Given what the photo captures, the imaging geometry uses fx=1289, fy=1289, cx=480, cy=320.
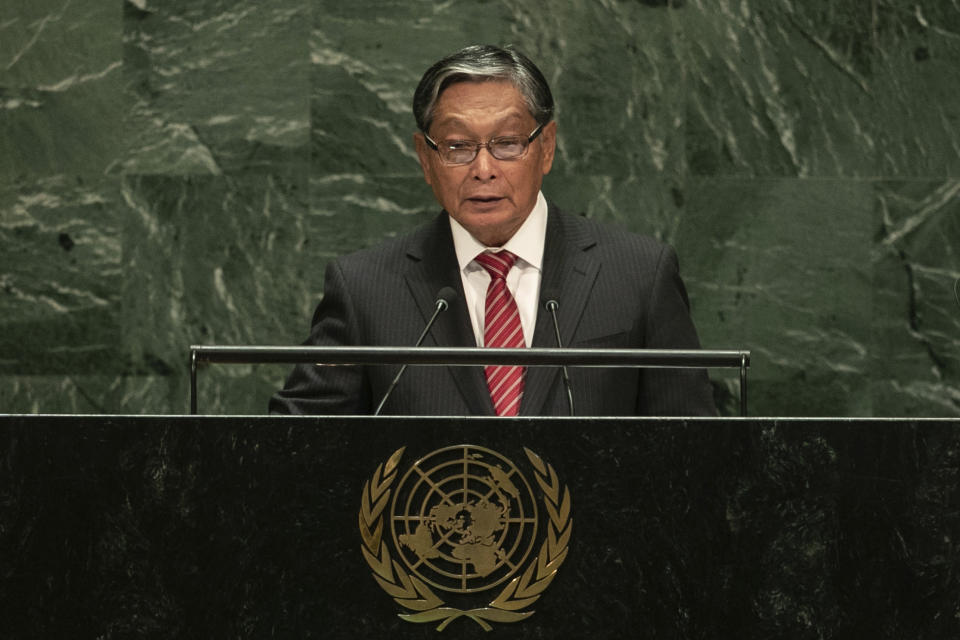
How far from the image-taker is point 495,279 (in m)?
2.80

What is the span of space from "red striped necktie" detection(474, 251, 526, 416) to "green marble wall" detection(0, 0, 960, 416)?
1514 millimetres

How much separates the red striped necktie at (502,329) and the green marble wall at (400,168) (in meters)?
1.51

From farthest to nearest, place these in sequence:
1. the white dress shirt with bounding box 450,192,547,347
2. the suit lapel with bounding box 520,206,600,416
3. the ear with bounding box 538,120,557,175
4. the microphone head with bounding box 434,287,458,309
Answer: the ear with bounding box 538,120,557,175
the white dress shirt with bounding box 450,192,547,347
the suit lapel with bounding box 520,206,600,416
the microphone head with bounding box 434,287,458,309

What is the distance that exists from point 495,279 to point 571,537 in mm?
1061

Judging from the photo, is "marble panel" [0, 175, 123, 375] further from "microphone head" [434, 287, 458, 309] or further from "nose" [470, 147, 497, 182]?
"microphone head" [434, 287, 458, 309]

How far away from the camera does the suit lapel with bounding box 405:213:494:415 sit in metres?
2.60

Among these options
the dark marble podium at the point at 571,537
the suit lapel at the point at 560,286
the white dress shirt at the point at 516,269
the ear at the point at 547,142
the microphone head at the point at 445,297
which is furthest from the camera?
the ear at the point at 547,142

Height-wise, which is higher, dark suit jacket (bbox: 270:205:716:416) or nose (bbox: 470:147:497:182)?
nose (bbox: 470:147:497:182)

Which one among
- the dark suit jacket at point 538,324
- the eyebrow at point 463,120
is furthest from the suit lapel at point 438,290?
the eyebrow at point 463,120

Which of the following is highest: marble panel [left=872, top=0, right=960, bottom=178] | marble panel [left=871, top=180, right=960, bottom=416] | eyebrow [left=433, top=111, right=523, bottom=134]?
eyebrow [left=433, top=111, right=523, bottom=134]

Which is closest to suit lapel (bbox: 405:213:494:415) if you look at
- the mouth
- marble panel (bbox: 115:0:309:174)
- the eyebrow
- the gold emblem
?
the mouth

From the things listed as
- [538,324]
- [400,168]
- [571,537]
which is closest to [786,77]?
[400,168]

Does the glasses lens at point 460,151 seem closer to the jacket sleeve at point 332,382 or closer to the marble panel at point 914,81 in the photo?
the jacket sleeve at point 332,382

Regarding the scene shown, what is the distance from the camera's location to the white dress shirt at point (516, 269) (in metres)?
2.77
